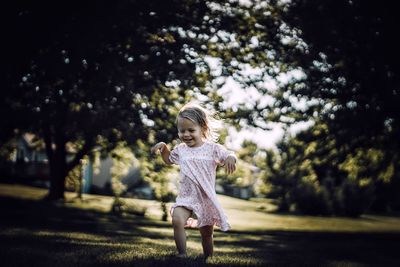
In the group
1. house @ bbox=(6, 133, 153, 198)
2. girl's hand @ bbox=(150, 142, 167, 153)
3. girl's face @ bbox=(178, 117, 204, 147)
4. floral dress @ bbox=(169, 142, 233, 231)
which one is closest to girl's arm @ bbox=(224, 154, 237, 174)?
floral dress @ bbox=(169, 142, 233, 231)

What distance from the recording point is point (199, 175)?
233 inches

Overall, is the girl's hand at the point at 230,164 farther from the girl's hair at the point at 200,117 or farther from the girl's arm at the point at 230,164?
the girl's hair at the point at 200,117

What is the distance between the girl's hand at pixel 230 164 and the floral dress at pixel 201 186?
0.19 metres

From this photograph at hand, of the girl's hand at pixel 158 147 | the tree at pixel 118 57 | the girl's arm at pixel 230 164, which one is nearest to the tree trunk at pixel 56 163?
the tree at pixel 118 57

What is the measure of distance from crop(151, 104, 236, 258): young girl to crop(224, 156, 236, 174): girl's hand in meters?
0.02

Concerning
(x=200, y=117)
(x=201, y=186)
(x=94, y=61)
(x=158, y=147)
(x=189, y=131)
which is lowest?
(x=201, y=186)

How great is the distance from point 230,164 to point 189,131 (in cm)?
62

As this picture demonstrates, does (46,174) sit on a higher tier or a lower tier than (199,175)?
higher

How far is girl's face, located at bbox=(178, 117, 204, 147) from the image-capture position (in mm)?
5934

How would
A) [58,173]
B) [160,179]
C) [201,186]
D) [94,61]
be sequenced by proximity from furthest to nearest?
[58,173] < [160,179] < [94,61] < [201,186]

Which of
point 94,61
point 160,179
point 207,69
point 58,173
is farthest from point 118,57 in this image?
point 58,173

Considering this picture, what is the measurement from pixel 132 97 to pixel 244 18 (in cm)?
434

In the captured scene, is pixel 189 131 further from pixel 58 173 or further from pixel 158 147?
pixel 58 173

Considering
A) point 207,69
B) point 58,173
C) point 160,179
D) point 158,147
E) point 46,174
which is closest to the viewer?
point 158,147
